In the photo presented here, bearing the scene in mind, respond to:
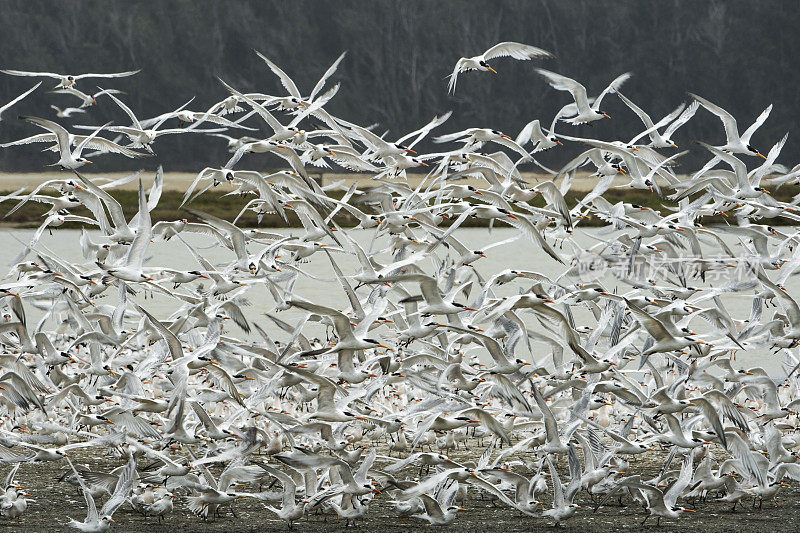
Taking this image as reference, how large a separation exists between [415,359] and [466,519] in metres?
1.87

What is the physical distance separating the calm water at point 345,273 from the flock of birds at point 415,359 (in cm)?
113

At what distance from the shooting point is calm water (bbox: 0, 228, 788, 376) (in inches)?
823

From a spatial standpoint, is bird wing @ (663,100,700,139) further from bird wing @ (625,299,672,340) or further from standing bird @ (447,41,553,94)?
bird wing @ (625,299,672,340)

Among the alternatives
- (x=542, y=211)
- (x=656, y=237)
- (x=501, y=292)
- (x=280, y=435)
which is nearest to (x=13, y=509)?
(x=280, y=435)

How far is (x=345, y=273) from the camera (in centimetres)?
3856

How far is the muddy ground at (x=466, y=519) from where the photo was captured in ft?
34.2

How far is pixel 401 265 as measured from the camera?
1087 cm

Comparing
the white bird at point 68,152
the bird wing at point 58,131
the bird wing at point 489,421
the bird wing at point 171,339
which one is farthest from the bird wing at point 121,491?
the white bird at point 68,152

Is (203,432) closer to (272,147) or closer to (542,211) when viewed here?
(272,147)

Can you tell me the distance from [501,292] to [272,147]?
777 inches

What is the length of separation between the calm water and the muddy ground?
324 cm

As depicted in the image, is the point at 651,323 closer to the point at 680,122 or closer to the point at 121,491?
the point at 680,122

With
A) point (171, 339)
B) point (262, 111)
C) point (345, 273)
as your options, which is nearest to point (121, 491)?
point (171, 339)

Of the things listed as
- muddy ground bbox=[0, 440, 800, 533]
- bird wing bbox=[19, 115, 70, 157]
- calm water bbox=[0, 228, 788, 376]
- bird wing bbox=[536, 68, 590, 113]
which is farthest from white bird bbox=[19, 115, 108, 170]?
bird wing bbox=[536, 68, 590, 113]
